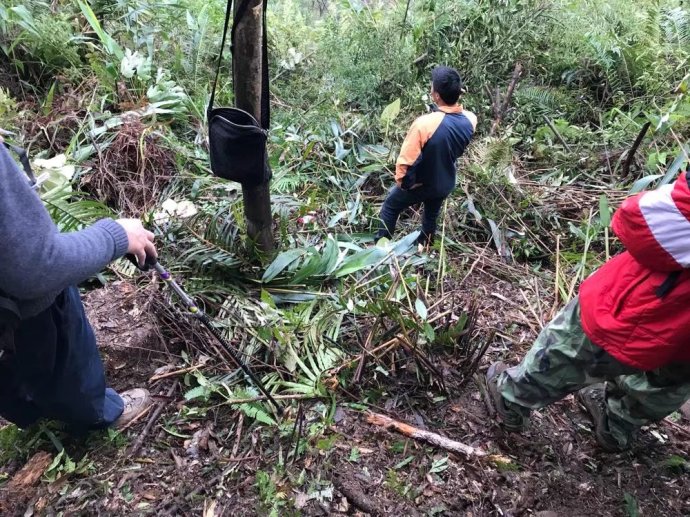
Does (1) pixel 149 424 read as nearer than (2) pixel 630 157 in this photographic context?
Yes

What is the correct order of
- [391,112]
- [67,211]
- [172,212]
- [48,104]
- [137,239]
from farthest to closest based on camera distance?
[391,112] < [48,104] < [172,212] < [67,211] < [137,239]

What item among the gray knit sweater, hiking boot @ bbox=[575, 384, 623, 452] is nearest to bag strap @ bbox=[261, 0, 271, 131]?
the gray knit sweater

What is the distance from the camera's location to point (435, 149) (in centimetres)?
349

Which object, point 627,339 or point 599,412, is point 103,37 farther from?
point 599,412

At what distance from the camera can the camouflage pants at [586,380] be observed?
1925 mm

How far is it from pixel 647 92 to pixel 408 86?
258 centimetres

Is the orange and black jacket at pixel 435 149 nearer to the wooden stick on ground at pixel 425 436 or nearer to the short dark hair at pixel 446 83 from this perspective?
the short dark hair at pixel 446 83

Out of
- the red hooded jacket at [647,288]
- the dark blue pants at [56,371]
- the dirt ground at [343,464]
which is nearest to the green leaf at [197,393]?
the dirt ground at [343,464]

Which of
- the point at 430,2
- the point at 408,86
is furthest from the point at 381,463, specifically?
the point at 430,2

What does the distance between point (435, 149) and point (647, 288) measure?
81.5 inches

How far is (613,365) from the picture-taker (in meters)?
1.90

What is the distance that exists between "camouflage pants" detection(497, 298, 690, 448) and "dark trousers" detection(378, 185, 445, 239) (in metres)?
1.85

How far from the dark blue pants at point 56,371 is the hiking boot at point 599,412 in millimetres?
2258

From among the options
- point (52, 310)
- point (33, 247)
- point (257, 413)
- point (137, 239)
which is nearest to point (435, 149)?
point (257, 413)
